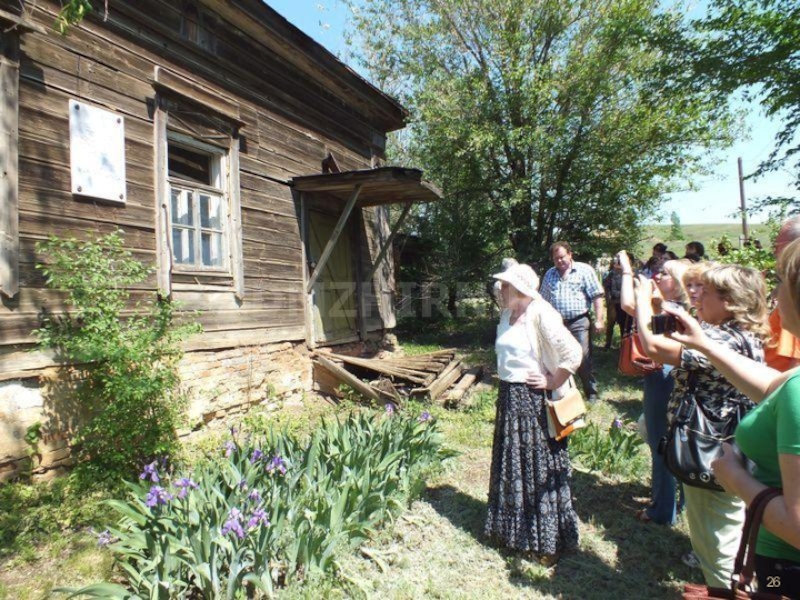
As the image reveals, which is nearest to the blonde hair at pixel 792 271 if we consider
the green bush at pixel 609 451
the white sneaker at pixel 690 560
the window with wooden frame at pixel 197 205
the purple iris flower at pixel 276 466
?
the white sneaker at pixel 690 560

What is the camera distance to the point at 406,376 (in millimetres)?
6586

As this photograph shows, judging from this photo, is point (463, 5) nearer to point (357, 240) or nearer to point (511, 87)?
point (511, 87)

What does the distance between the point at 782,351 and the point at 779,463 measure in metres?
1.24

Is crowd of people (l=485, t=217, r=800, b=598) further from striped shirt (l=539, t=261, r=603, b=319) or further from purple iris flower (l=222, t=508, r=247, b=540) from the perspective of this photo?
striped shirt (l=539, t=261, r=603, b=319)

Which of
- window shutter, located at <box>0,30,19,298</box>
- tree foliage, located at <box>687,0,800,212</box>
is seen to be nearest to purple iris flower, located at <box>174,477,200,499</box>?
window shutter, located at <box>0,30,19,298</box>

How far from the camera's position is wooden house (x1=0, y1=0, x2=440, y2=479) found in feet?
12.0

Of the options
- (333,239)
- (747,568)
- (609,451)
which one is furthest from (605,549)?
(333,239)

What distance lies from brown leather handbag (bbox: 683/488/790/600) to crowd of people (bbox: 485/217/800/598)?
0.03m

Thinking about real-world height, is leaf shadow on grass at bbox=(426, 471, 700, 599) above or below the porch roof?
below

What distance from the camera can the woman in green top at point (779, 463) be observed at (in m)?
1.18

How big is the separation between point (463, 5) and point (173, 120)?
861 centimetres

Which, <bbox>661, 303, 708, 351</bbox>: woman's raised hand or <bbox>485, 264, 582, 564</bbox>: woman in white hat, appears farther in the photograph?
<bbox>485, 264, 582, 564</bbox>: woman in white hat

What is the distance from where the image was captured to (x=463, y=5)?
10.9 meters

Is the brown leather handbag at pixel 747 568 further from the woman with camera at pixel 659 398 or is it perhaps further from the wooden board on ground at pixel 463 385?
the wooden board on ground at pixel 463 385
